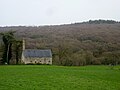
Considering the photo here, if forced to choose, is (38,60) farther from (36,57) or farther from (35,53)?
(35,53)

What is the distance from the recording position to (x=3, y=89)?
2061 cm

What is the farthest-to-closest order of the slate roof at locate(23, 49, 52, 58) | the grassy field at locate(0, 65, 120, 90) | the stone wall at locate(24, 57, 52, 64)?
the slate roof at locate(23, 49, 52, 58)
the stone wall at locate(24, 57, 52, 64)
the grassy field at locate(0, 65, 120, 90)

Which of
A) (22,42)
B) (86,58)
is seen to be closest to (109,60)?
(86,58)

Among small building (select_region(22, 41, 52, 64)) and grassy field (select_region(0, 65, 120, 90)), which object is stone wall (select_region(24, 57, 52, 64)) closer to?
small building (select_region(22, 41, 52, 64))

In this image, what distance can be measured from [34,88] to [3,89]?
2485 millimetres

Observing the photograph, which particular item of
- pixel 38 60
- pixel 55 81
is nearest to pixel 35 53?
pixel 38 60

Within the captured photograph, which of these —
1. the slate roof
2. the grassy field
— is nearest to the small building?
the slate roof

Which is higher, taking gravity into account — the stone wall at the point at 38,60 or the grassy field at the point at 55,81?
the grassy field at the point at 55,81

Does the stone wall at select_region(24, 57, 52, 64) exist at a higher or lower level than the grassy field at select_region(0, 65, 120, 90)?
lower

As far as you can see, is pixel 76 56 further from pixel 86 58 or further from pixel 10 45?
pixel 10 45

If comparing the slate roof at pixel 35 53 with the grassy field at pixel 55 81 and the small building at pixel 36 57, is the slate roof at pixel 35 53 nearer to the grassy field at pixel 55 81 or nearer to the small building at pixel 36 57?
the small building at pixel 36 57

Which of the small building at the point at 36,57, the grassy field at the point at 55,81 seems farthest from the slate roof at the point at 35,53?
the grassy field at the point at 55,81

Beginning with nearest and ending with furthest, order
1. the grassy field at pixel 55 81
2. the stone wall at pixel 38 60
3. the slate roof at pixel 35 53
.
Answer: the grassy field at pixel 55 81, the stone wall at pixel 38 60, the slate roof at pixel 35 53

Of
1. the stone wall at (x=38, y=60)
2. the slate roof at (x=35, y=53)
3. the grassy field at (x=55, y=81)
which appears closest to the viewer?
the grassy field at (x=55, y=81)
